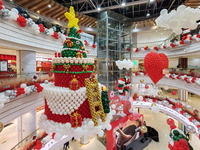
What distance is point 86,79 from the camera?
2275 mm

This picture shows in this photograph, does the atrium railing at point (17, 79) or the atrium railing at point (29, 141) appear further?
the atrium railing at point (29, 141)

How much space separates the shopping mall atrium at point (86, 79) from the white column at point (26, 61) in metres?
0.05

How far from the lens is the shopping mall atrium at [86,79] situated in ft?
7.38

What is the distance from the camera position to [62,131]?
2.03 metres

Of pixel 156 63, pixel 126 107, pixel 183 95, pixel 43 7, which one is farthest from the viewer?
pixel 183 95

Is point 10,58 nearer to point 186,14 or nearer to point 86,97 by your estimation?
point 86,97

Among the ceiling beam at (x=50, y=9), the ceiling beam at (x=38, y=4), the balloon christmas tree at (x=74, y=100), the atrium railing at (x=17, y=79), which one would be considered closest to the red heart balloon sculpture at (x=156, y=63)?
the balloon christmas tree at (x=74, y=100)

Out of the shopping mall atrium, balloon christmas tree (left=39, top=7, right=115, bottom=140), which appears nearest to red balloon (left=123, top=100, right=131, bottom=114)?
the shopping mall atrium

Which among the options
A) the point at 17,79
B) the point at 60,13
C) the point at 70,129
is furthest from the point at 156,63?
the point at 60,13

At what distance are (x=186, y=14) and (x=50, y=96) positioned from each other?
10.3ft

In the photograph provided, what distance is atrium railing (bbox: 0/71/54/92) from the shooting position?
11.8 feet

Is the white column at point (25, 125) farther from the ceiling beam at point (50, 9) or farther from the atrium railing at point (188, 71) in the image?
the atrium railing at point (188, 71)

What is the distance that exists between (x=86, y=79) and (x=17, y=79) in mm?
3419

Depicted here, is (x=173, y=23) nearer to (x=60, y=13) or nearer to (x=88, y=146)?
(x=88, y=146)
